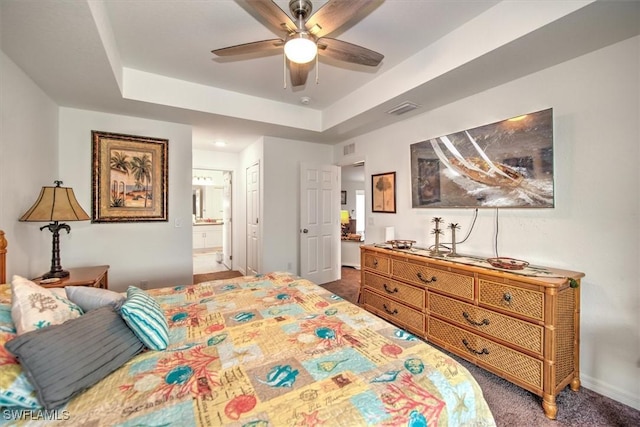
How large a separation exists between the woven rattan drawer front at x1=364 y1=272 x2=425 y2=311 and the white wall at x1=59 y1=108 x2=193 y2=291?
2438mm

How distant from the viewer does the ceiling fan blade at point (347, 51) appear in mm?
1800

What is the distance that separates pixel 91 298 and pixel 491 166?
3076 millimetres

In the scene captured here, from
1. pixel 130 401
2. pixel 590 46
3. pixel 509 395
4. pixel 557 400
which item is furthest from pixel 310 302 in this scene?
pixel 590 46

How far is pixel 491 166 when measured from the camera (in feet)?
8.09

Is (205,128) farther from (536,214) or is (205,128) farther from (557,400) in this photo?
(557,400)

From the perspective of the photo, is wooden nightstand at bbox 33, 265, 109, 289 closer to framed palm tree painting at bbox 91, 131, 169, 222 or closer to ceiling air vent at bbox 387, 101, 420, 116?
framed palm tree painting at bbox 91, 131, 169, 222

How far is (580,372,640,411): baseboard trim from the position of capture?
1.77 meters

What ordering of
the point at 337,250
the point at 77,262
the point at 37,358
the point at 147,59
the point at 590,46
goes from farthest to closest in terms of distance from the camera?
the point at 337,250, the point at 77,262, the point at 147,59, the point at 590,46, the point at 37,358

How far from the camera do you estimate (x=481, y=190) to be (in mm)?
2555

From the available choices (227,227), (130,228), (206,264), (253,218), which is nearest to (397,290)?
(253,218)

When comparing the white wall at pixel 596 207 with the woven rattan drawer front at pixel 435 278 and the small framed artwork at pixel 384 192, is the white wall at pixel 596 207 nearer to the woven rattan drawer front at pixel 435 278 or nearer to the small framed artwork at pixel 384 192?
the woven rattan drawer front at pixel 435 278

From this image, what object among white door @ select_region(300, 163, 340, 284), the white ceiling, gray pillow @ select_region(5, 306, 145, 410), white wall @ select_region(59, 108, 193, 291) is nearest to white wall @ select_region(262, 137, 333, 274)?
white door @ select_region(300, 163, 340, 284)

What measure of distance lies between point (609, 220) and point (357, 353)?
2.05 m

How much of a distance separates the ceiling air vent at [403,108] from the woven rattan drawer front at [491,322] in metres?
1.95
